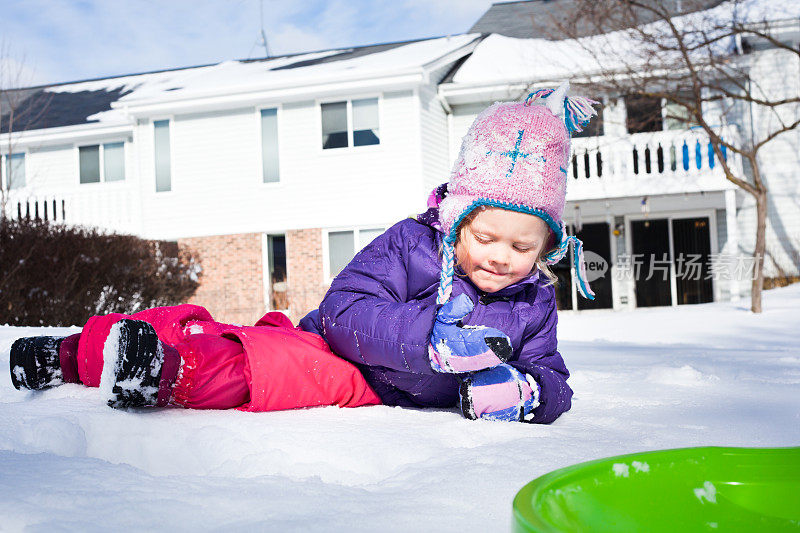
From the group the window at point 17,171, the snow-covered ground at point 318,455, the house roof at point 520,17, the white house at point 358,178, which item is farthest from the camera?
the window at point 17,171

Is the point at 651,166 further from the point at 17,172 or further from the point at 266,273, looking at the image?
the point at 17,172

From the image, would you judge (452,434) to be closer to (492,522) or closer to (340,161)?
(492,522)

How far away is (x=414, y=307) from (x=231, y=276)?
464 inches

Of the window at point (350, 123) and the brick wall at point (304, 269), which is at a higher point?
the window at point (350, 123)

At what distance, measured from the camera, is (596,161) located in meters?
12.8

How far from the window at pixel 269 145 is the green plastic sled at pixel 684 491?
42.1ft

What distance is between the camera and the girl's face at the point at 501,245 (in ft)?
6.64

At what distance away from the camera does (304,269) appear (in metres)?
12.8

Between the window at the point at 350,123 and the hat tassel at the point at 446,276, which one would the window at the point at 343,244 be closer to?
the window at the point at 350,123

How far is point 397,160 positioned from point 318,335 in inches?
410

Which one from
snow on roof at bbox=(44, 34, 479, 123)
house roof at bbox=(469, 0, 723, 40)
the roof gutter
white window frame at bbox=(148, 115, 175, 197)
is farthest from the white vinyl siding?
house roof at bbox=(469, 0, 723, 40)

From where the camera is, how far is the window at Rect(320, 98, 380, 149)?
Answer: 12.6 meters

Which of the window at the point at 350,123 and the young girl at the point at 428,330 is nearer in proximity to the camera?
the young girl at the point at 428,330

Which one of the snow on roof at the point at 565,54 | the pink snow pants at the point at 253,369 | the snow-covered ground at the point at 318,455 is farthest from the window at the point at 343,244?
the pink snow pants at the point at 253,369
